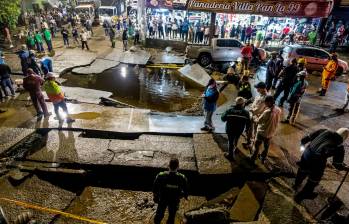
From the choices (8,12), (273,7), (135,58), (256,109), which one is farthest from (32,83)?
(273,7)

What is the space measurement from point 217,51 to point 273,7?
603 centimetres

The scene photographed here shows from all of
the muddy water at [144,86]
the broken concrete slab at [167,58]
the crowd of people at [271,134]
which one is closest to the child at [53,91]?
the muddy water at [144,86]

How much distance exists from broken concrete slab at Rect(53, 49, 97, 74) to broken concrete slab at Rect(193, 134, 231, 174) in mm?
9494

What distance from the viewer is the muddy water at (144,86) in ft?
36.6

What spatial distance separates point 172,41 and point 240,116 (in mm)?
16957

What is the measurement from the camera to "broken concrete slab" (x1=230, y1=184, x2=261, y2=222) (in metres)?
5.13

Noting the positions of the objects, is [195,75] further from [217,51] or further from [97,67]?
[97,67]

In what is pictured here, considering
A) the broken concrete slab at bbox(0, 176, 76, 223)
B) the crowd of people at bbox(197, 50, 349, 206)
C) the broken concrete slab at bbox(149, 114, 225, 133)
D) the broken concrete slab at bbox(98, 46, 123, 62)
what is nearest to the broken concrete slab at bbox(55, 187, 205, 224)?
the broken concrete slab at bbox(0, 176, 76, 223)

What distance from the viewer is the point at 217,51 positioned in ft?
53.7

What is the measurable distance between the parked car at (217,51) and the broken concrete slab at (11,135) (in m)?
11.4

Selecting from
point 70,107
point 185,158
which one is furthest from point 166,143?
point 70,107

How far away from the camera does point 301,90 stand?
8.27m

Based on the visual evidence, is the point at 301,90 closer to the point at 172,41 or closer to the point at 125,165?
the point at 125,165

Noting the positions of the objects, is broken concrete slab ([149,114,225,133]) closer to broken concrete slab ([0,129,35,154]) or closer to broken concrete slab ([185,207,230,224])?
broken concrete slab ([185,207,230,224])
